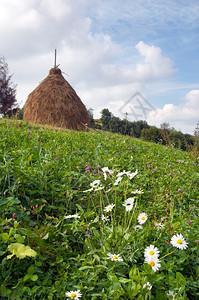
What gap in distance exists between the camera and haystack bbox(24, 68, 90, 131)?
13.0 metres

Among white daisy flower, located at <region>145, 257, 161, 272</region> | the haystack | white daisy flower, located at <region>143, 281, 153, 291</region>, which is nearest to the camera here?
white daisy flower, located at <region>143, 281, 153, 291</region>

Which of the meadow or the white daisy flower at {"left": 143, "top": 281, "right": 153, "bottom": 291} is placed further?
the meadow

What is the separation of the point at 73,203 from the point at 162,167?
3.22m

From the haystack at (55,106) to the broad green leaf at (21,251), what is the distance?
35.9 feet

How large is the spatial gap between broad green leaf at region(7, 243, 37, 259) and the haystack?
11.0 meters

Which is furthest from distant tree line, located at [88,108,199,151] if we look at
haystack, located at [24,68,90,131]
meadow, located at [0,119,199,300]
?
meadow, located at [0,119,199,300]

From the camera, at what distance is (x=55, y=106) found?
13.1 metres

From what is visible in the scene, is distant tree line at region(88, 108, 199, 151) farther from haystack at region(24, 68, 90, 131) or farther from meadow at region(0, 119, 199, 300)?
meadow at region(0, 119, 199, 300)

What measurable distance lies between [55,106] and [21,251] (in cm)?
1179

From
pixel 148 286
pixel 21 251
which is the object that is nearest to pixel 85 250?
pixel 21 251

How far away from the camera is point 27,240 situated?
7.39ft

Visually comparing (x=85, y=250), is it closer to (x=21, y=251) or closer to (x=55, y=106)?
(x=21, y=251)

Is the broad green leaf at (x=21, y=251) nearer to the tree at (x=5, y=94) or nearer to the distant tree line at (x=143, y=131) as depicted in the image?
the distant tree line at (x=143, y=131)

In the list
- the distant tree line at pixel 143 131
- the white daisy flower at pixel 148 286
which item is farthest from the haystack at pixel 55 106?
the white daisy flower at pixel 148 286
